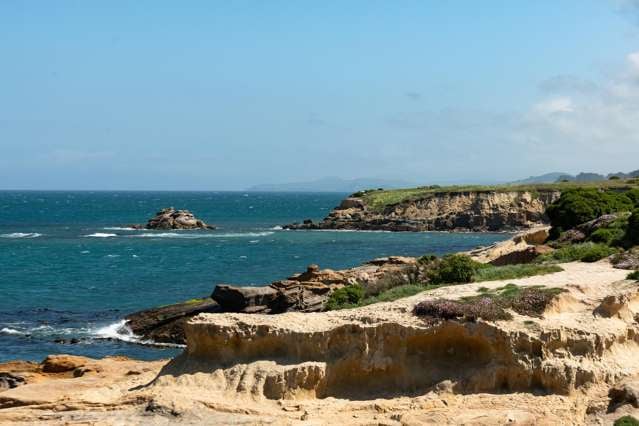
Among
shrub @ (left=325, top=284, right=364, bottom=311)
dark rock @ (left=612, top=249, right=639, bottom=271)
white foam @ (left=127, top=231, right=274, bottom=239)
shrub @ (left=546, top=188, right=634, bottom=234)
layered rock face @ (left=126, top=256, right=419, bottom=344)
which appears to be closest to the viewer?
dark rock @ (left=612, top=249, right=639, bottom=271)

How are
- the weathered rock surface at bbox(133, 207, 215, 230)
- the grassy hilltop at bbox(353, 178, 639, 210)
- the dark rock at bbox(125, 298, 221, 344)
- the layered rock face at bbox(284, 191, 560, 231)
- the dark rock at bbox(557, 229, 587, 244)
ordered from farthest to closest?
the weathered rock surface at bbox(133, 207, 215, 230) → the grassy hilltop at bbox(353, 178, 639, 210) → the layered rock face at bbox(284, 191, 560, 231) → the dark rock at bbox(557, 229, 587, 244) → the dark rock at bbox(125, 298, 221, 344)

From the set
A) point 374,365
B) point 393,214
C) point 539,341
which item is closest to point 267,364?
point 374,365

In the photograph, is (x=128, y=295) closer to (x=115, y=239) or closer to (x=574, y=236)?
(x=574, y=236)

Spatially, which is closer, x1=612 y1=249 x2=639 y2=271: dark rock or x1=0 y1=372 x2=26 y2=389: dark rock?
x1=0 y1=372 x2=26 y2=389: dark rock

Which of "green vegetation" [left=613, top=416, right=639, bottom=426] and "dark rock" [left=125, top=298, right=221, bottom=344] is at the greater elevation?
"green vegetation" [left=613, top=416, right=639, bottom=426]

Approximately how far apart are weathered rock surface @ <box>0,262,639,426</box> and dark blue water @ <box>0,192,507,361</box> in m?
13.9

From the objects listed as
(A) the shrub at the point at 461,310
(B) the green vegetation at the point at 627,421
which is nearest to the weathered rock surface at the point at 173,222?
(A) the shrub at the point at 461,310

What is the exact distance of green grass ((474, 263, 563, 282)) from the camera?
2550 cm

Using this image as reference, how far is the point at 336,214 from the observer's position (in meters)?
110

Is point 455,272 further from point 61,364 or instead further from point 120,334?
point 120,334

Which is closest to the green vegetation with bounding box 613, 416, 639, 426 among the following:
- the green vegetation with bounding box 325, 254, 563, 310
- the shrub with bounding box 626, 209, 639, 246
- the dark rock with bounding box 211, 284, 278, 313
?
the green vegetation with bounding box 325, 254, 563, 310

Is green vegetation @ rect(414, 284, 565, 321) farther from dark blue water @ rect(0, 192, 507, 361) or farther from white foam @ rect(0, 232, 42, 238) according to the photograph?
white foam @ rect(0, 232, 42, 238)

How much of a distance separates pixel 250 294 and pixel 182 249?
40.9 metres

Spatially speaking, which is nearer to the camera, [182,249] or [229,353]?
[229,353]
